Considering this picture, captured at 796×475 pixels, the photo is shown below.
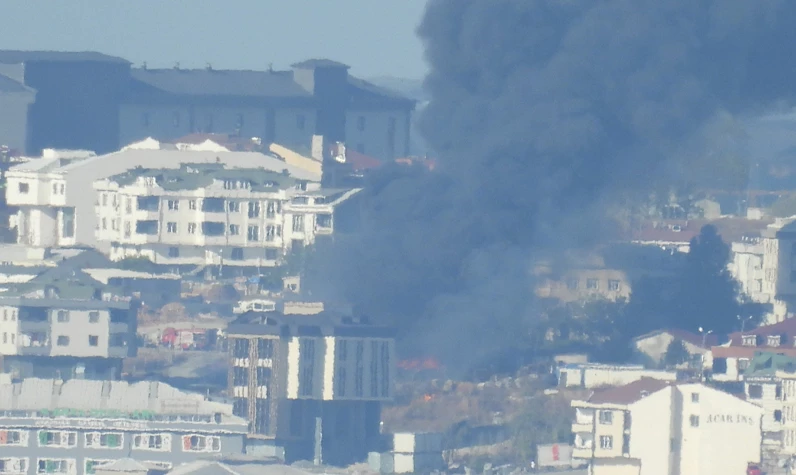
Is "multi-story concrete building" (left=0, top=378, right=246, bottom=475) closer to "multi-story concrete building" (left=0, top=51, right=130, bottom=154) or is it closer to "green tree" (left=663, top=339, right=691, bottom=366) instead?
"green tree" (left=663, top=339, right=691, bottom=366)

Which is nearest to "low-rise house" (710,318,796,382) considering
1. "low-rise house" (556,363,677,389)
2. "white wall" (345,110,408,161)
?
"low-rise house" (556,363,677,389)

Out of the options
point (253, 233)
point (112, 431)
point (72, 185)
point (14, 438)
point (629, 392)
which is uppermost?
point (72, 185)

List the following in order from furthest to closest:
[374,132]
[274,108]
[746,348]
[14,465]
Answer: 1. [374,132]
2. [274,108]
3. [746,348]
4. [14,465]

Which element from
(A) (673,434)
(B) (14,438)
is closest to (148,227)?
(B) (14,438)

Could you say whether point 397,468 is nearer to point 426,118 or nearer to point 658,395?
point 658,395

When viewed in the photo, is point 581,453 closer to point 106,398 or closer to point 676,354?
point 106,398

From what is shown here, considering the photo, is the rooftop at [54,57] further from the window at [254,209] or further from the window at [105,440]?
the window at [105,440]

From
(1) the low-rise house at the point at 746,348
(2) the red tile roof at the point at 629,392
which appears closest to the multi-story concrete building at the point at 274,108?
(1) the low-rise house at the point at 746,348
